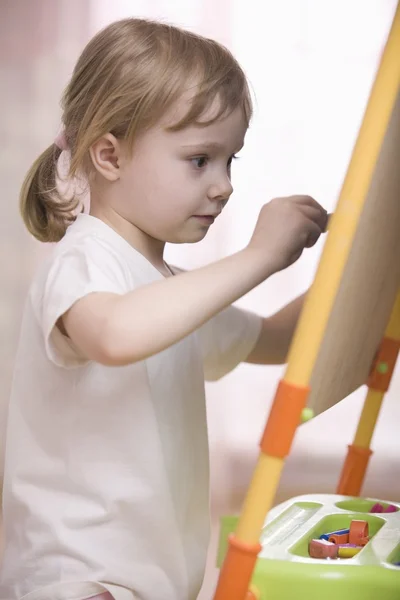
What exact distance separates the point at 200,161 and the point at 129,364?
217 millimetres

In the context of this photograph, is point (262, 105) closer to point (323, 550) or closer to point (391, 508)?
point (391, 508)

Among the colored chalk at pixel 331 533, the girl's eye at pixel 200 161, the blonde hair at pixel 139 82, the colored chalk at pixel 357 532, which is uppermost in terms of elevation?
the blonde hair at pixel 139 82

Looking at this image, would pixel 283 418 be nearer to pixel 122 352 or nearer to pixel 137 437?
pixel 122 352

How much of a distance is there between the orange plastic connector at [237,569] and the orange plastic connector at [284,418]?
64mm

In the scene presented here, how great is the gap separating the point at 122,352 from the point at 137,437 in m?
0.17

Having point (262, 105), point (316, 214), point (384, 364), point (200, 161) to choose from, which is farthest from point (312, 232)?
point (262, 105)

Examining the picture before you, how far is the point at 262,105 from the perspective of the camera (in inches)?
83.8

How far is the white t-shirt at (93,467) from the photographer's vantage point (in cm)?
78

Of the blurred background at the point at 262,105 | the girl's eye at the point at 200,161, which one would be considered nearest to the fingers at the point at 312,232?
the girl's eye at the point at 200,161

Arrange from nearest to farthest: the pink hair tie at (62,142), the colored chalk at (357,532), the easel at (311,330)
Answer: the easel at (311,330), the colored chalk at (357,532), the pink hair tie at (62,142)

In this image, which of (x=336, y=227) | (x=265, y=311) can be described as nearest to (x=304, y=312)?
(x=336, y=227)

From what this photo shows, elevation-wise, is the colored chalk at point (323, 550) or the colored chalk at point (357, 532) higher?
the colored chalk at point (357, 532)

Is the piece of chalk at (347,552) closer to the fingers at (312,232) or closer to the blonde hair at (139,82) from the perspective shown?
the fingers at (312,232)

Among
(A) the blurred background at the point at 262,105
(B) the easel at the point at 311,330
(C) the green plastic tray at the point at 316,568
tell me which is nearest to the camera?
(B) the easel at the point at 311,330
